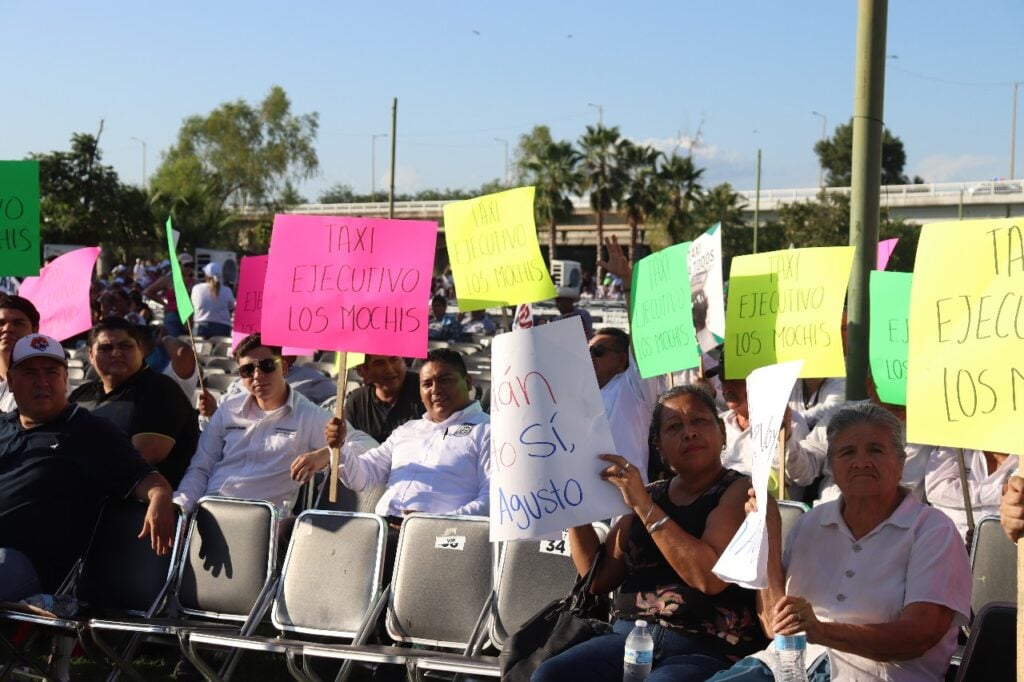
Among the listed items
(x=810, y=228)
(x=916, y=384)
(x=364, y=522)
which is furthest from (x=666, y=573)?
(x=810, y=228)

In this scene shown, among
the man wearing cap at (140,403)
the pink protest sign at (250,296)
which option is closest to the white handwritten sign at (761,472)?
the man wearing cap at (140,403)

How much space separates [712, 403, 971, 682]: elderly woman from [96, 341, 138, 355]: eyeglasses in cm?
402

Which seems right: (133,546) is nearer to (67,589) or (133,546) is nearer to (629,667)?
(67,589)

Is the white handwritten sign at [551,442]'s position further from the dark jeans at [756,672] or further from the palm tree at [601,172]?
the palm tree at [601,172]

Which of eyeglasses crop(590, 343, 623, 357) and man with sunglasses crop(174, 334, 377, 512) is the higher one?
eyeglasses crop(590, 343, 623, 357)

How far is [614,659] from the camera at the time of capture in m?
4.03

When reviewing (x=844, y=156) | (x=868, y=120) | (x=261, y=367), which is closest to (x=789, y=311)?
(x=868, y=120)

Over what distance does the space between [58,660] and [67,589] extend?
1.12ft

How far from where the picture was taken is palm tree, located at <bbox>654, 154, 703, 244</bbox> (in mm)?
62500

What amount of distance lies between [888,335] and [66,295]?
5.61 m

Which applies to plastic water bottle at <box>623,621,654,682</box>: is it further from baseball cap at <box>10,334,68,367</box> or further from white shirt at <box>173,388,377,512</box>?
baseball cap at <box>10,334,68,367</box>

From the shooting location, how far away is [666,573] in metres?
4.14

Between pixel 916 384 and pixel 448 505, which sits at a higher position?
pixel 916 384

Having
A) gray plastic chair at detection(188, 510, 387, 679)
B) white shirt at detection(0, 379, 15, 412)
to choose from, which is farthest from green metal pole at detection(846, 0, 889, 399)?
white shirt at detection(0, 379, 15, 412)
